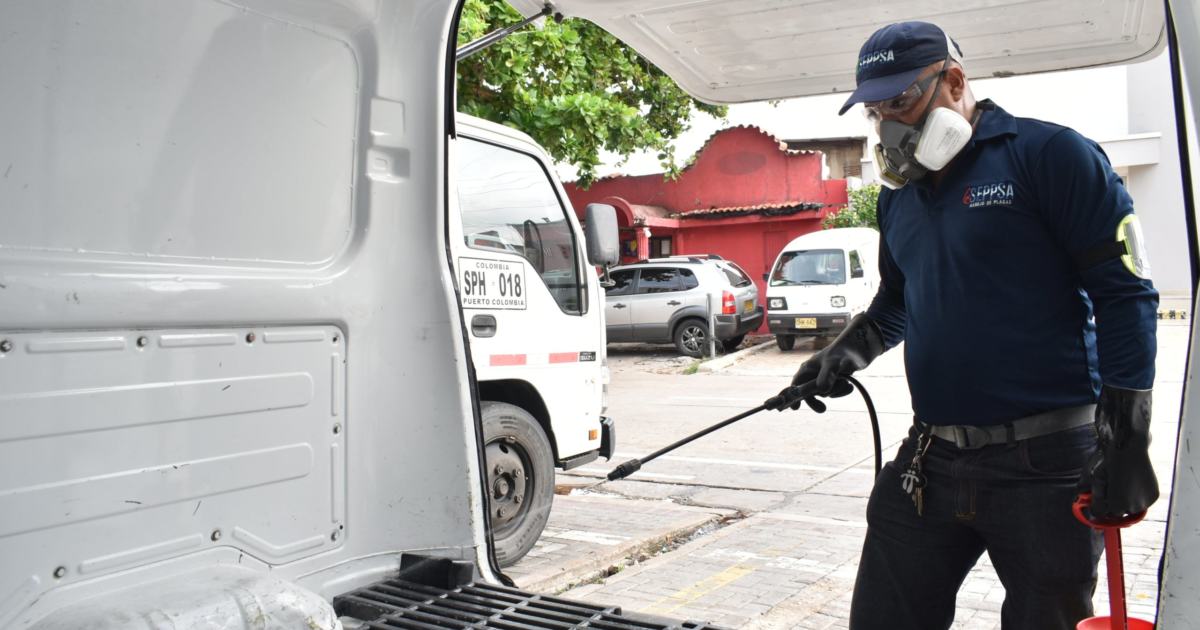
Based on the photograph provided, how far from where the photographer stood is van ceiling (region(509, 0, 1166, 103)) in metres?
2.92

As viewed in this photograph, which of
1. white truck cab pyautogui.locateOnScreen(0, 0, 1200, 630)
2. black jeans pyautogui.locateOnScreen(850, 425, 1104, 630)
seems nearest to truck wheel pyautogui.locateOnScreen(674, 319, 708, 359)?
white truck cab pyautogui.locateOnScreen(0, 0, 1200, 630)

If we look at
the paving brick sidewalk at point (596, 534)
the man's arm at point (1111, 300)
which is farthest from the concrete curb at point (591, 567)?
the man's arm at point (1111, 300)

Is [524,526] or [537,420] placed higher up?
[537,420]

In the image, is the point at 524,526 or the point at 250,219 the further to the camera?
the point at 524,526

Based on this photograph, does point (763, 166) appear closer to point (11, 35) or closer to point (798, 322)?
point (798, 322)

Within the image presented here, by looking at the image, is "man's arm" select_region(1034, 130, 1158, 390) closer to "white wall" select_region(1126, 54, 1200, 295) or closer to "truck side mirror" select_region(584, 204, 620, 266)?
"truck side mirror" select_region(584, 204, 620, 266)

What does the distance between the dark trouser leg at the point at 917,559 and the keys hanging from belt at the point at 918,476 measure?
18mm

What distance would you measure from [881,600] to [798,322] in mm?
15997

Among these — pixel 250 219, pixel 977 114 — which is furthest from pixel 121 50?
pixel 977 114

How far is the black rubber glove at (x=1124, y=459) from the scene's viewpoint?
6.34ft

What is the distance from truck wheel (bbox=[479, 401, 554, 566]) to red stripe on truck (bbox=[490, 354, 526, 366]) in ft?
0.77

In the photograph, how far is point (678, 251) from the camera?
24609mm

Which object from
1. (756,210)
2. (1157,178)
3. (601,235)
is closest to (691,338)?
(756,210)

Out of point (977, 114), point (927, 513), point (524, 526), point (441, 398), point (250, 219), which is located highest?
point (977, 114)
